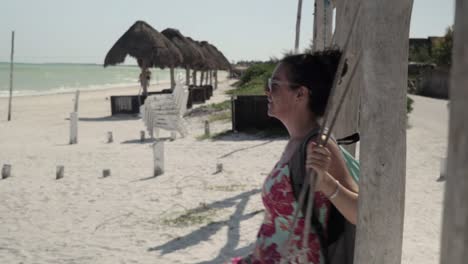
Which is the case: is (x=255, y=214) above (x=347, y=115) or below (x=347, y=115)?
below

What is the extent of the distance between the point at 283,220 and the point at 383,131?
442 mm

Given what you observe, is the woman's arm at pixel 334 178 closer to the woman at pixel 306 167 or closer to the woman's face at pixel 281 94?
the woman at pixel 306 167

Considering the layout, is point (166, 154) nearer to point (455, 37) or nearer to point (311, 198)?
point (311, 198)

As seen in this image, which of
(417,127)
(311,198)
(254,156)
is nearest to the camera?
(311,198)

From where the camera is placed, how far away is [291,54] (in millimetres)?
1917

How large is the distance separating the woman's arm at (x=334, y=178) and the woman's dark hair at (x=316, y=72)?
7.4 inches

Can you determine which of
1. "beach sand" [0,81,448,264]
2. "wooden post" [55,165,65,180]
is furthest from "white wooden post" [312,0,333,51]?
"wooden post" [55,165,65,180]

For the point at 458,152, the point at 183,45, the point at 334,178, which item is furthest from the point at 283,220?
the point at 183,45

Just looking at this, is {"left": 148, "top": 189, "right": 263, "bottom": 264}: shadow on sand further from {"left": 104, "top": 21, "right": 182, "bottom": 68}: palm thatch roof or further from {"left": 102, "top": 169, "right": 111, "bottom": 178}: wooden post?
{"left": 104, "top": 21, "right": 182, "bottom": 68}: palm thatch roof

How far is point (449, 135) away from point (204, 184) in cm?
621

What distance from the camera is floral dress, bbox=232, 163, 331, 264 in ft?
5.72

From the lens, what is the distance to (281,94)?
6.22ft

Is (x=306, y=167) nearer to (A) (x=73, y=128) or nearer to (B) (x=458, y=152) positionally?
(B) (x=458, y=152)

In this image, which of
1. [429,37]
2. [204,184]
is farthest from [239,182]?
[429,37]
